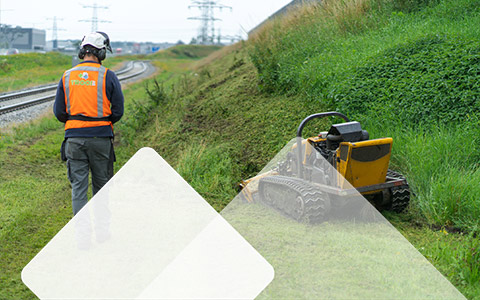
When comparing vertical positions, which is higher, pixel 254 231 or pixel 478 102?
pixel 478 102

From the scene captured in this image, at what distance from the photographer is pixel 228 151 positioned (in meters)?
8.52

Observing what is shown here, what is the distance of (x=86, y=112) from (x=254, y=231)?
6.94ft

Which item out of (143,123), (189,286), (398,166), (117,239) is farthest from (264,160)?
(143,123)

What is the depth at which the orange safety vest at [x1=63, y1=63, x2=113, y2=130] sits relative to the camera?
201 inches

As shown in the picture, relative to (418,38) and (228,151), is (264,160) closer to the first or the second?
(228,151)

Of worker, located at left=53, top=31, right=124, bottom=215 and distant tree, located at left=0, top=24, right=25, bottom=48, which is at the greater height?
worker, located at left=53, top=31, right=124, bottom=215

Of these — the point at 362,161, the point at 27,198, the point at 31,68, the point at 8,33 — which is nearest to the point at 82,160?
the point at 27,198

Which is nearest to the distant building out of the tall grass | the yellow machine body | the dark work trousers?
the tall grass

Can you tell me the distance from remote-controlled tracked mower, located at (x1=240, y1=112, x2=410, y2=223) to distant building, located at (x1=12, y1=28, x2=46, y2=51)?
7677 cm

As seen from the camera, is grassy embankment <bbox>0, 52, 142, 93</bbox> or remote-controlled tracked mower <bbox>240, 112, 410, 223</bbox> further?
grassy embankment <bbox>0, 52, 142, 93</bbox>

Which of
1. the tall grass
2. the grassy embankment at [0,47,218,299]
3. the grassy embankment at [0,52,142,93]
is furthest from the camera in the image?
the grassy embankment at [0,52,142,93]

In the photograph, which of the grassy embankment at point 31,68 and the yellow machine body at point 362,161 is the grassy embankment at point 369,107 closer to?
the yellow machine body at point 362,161
